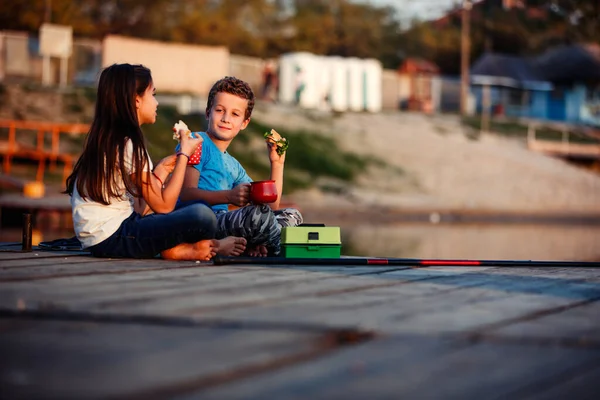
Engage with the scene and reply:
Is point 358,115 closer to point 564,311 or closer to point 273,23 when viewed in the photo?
point 273,23

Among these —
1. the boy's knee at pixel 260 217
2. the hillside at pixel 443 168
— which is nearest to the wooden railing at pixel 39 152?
the hillside at pixel 443 168

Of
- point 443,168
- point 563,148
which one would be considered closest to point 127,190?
point 443,168

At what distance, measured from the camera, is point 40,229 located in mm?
15586

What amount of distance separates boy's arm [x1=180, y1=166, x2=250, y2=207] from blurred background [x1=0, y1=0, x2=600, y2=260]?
20.5 feet

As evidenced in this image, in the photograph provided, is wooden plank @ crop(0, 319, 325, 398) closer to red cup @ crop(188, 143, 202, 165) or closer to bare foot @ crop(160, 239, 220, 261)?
bare foot @ crop(160, 239, 220, 261)

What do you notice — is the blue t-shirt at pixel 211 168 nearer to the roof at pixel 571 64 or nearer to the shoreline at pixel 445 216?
the shoreline at pixel 445 216

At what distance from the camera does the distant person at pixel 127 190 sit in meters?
4.52

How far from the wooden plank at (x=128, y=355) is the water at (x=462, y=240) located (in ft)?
27.7

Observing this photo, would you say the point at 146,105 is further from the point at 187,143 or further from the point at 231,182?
the point at 231,182

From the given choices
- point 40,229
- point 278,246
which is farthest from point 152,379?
point 40,229

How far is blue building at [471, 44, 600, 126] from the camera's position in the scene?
4469cm

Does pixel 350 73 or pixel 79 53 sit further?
pixel 350 73

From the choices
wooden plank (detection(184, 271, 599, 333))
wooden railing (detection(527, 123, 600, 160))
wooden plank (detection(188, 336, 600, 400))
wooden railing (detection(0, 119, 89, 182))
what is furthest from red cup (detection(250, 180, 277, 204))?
wooden railing (detection(527, 123, 600, 160))

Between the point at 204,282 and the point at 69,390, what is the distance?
5.70 ft
